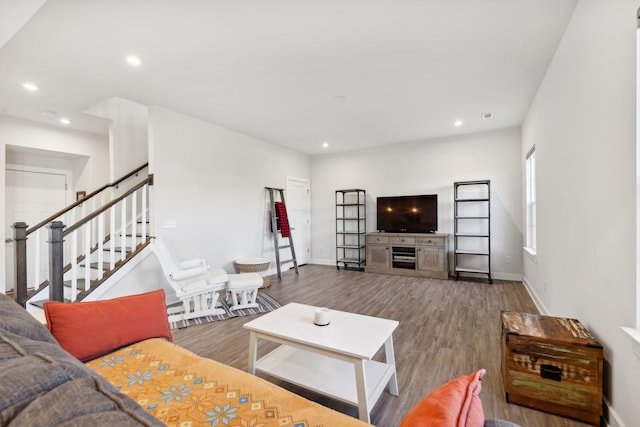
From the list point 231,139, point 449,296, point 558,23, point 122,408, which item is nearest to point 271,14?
point 558,23

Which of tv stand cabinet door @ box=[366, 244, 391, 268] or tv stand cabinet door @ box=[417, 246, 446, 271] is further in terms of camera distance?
tv stand cabinet door @ box=[366, 244, 391, 268]

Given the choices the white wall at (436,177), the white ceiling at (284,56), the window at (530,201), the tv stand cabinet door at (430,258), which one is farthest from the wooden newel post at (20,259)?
the window at (530,201)

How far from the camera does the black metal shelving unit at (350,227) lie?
6.32 meters

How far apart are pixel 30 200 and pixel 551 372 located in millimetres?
6701

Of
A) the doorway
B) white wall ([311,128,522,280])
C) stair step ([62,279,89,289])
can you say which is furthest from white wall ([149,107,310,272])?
the doorway

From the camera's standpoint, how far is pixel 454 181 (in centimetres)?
Result: 549

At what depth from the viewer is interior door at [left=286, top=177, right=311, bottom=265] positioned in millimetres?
6363

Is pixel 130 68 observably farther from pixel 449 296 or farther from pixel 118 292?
pixel 449 296

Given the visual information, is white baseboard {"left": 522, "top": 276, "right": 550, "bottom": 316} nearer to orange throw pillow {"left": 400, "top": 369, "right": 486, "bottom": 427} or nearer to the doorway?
orange throw pillow {"left": 400, "top": 369, "right": 486, "bottom": 427}

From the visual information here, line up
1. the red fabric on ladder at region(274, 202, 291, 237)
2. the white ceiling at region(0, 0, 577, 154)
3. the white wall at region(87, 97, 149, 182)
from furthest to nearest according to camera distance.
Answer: the red fabric on ladder at region(274, 202, 291, 237) → the white wall at region(87, 97, 149, 182) → the white ceiling at region(0, 0, 577, 154)

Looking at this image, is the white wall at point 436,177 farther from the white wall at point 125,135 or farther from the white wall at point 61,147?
the white wall at point 61,147

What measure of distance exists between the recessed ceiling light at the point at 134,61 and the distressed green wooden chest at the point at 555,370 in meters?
3.71

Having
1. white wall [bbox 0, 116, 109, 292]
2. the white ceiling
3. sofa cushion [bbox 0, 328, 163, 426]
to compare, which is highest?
the white ceiling

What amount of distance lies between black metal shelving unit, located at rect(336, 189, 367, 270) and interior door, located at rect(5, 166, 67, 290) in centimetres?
505
